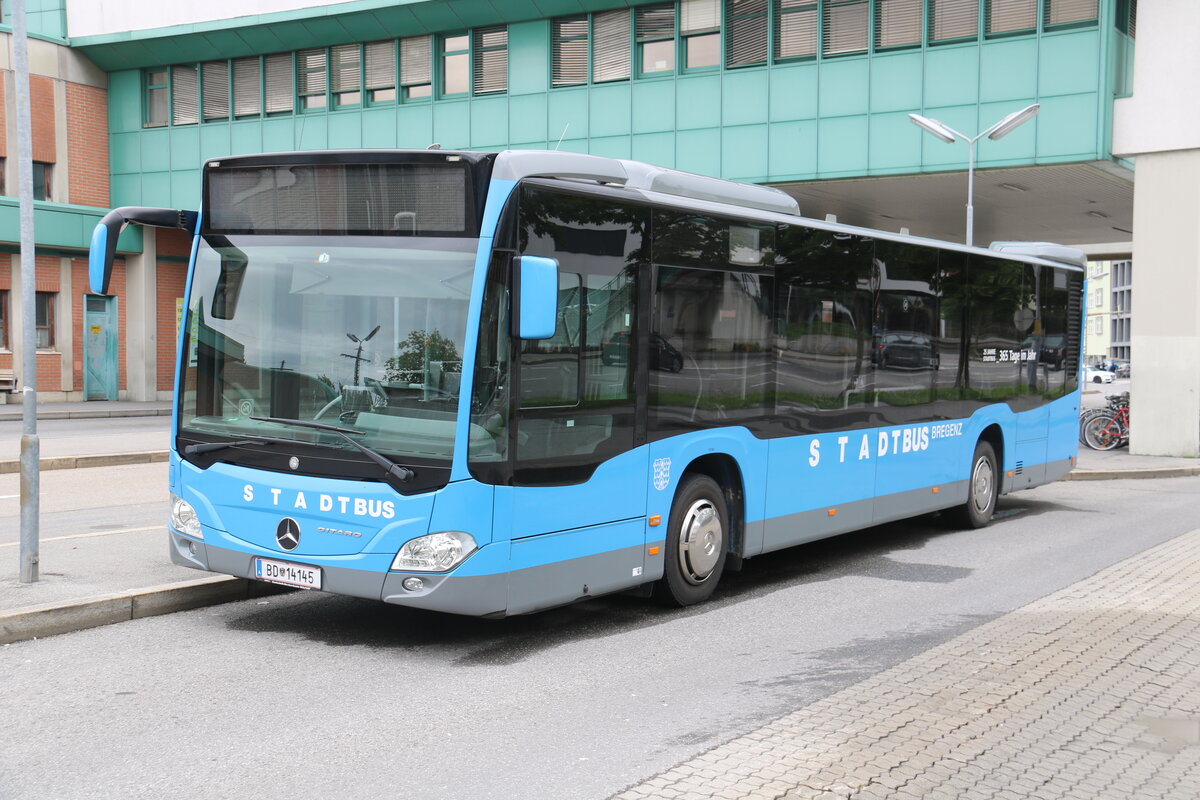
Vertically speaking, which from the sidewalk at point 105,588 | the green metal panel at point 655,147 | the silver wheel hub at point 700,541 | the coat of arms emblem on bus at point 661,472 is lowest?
the sidewalk at point 105,588

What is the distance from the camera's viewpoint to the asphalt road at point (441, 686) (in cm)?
495

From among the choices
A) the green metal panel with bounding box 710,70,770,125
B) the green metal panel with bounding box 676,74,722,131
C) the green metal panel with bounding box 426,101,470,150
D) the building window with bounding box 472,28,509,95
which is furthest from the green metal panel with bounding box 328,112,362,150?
the green metal panel with bounding box 710,70,770,125

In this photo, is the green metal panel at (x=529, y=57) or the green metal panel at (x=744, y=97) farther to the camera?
the green metal panel at (x=529, y=57)

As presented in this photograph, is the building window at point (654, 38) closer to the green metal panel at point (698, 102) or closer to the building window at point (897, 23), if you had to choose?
the green metal panel at point (698, 102)

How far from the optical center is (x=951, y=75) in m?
24.7

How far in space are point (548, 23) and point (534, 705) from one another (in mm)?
25548

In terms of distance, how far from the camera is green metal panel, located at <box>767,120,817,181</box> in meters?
26.2

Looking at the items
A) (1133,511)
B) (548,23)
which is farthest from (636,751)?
(548,23)

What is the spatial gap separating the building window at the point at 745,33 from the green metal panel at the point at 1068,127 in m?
6.33

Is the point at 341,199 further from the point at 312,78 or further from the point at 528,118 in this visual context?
the point at 312,78

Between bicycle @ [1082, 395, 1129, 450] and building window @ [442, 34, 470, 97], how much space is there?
16.8 metres

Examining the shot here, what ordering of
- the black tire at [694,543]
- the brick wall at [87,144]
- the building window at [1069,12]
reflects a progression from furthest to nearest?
the brick wall at [87,144] → the building window at [1069,12] → the black tire at [694,543]

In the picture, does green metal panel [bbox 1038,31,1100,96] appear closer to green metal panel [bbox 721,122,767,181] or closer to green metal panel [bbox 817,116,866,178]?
green metal panel [bbox 817,116,866,178]

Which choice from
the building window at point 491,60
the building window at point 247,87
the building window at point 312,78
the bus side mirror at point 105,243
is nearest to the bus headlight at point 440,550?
the bus side mirror at point 105,243
